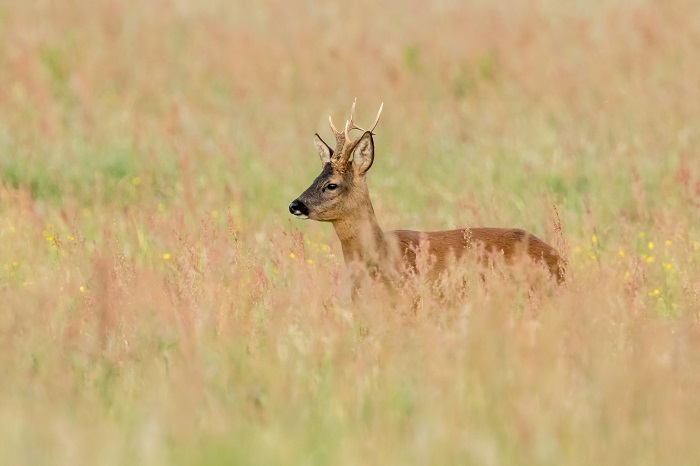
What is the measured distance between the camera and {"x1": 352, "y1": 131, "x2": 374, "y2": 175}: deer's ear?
8281 mm

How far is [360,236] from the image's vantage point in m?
8.16

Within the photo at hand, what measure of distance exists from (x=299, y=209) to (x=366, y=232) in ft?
1.30

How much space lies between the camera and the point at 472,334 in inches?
218

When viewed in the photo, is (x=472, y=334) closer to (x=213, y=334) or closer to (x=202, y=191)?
(x=213, y=334)

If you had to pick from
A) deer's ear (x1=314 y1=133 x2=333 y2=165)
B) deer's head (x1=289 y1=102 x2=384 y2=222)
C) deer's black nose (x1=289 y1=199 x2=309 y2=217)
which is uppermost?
deer's ear (x1=314 y1=133 x2=333 y2=165)

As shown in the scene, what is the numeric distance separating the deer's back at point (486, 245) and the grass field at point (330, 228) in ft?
0.63

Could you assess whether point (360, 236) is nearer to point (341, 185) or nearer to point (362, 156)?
point (341, 185)

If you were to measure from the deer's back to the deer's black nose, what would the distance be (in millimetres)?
497

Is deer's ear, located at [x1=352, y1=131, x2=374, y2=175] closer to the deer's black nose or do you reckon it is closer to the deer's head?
the deer's head

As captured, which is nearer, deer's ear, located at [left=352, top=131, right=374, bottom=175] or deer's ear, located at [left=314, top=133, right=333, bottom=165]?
deer's ear, located at [left=352, top=131, right=374, bottom=175]

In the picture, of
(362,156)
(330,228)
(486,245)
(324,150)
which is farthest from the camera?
(330,228)

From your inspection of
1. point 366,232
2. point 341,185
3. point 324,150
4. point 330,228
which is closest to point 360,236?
point 366,232

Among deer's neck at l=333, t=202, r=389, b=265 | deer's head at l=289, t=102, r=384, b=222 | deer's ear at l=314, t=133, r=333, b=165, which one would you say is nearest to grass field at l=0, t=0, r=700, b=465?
deer's neck at l=333, t=202, r=389, b=265

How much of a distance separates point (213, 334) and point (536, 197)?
5.23 meters
